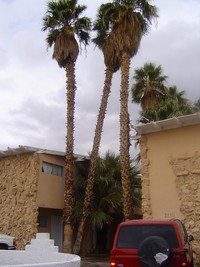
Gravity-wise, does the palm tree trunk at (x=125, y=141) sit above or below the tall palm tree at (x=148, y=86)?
below

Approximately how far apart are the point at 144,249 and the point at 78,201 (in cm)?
1429

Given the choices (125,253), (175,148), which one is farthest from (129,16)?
(125,253)

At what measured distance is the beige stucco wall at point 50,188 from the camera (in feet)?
68.3

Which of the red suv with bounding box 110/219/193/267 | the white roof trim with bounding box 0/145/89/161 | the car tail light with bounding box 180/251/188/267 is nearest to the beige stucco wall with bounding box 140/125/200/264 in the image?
the red suv with bounding box 110/219/193/267

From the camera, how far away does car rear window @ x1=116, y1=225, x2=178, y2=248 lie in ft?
28.3

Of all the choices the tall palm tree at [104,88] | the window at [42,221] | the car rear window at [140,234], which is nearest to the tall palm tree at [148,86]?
the tall palm tree at [104,88]

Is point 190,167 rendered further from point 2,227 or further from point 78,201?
point 2,227

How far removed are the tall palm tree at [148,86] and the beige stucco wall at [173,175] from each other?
8915 millimetres

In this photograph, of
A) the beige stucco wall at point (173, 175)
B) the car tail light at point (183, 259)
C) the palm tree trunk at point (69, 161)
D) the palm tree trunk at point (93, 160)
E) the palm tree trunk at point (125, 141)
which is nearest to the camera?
the car tail light at point (183, 259)

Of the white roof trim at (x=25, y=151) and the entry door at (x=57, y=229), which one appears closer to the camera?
the white roof trim at (x=25, y=151)

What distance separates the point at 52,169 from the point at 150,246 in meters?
14.8

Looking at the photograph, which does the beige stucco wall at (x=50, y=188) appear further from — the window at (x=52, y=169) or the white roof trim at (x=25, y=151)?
the white roof trim at (x=25, y=151)

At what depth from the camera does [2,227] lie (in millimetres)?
21016

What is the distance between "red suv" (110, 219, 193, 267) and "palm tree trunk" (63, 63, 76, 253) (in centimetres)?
1185
